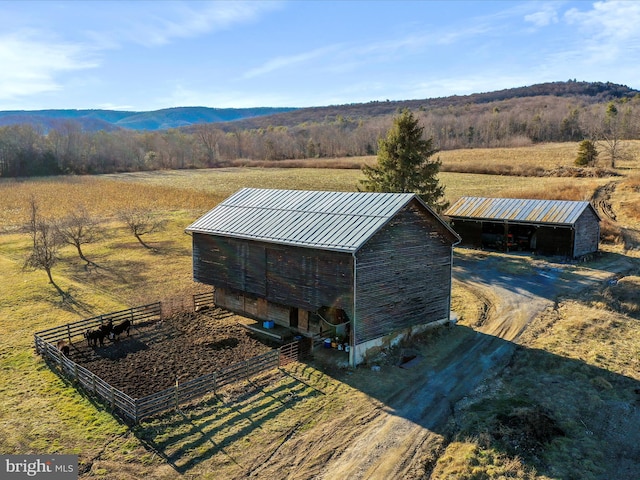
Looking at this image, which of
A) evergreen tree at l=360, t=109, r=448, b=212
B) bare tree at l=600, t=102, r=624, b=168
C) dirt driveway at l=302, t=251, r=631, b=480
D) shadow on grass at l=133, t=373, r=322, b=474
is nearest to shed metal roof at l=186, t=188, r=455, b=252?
shadow on grass at l=133, t=373, r=322, b=474

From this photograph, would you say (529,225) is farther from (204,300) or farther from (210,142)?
(210,142)

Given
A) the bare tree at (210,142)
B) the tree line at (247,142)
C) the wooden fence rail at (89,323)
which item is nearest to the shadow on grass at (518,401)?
the wooden fence rail at (89,323)

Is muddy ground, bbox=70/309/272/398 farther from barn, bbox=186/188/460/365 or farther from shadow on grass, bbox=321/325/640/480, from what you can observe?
shadow on grass, bbox=321/325/640/480

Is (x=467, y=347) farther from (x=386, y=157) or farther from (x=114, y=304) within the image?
(x=386, y=157)

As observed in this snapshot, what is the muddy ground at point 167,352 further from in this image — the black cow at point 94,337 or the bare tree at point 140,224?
the bare tree at point 140,224

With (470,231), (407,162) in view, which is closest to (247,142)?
(407,162)

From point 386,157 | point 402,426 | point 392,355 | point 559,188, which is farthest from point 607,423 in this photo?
point 559,188

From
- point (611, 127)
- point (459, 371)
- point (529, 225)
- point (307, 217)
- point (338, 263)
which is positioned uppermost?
point (611, 127)
